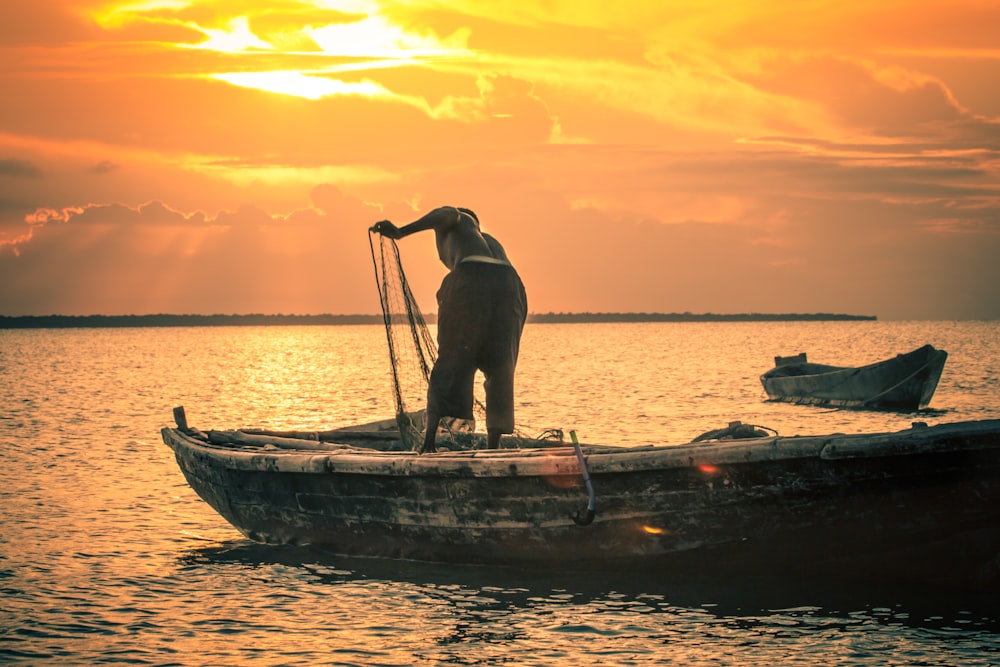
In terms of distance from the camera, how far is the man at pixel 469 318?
386 inches

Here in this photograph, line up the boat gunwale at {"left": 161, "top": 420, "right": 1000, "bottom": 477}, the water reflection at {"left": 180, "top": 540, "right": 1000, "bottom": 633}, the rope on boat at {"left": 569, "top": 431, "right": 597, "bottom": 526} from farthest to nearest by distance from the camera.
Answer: the rope on boat at {"left": 569, "top": 431, "right": 597, "bottom": 526}, the water reflection at {"left": 180, "top": 540, "right": 1000, "bottom": 633}, the boat gunwale at {"left": 161, "top": 420, "right": 1000, "bottom": 477}

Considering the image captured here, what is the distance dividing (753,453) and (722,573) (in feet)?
3.62

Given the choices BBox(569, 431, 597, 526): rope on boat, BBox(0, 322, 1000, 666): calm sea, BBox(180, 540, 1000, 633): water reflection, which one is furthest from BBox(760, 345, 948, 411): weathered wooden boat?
BBox(569, 431, 597, 526): rope on boat

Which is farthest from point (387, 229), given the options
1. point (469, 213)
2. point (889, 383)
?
point (889, 383)

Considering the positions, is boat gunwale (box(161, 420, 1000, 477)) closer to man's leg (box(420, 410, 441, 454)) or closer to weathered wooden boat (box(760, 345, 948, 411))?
man's leg (box(420, 410, 441, 454))

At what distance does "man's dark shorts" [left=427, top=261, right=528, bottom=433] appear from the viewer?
9.81 meters

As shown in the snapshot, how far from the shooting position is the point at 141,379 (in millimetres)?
56219

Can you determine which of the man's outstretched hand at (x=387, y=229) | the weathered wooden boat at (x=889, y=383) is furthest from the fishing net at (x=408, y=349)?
the weathered wooden boat at (x=889, y=383)

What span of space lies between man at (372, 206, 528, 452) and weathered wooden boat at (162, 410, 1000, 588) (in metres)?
0.86

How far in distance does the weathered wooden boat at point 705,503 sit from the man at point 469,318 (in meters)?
0.86

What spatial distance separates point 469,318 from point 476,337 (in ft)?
0.60

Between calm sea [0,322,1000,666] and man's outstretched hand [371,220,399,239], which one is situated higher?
man's outstretched hand [371,220,399,239]

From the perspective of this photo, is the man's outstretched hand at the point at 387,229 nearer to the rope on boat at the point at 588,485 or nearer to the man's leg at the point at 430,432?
the man's leg at the point at 430,432

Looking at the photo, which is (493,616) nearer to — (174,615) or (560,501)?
(560,501)
